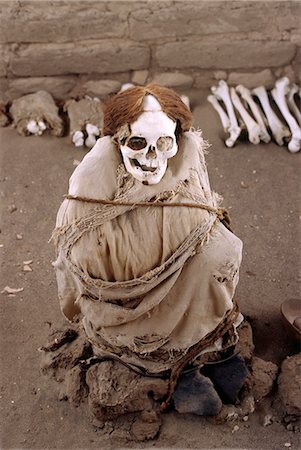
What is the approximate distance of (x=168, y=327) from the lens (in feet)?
8.04

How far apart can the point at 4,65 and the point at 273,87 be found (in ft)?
6.74

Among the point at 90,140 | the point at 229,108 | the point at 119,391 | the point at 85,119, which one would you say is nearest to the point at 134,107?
the point at 119,391

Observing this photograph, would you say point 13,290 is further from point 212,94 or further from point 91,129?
point 212,94

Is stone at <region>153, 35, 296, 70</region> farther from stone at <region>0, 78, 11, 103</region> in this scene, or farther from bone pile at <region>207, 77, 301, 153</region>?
stone at <region>0, 78, 11, 103</region>

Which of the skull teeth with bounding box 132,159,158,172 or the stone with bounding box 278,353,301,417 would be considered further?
the stone with bounding box 278,353,301,417

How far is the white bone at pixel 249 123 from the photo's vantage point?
4.36m

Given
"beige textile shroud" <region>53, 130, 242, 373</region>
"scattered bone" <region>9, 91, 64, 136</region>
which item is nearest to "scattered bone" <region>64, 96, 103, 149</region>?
"scattered bone" <region>9, 91, 64, 136</region>

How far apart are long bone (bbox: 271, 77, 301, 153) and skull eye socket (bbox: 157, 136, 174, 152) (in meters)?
2.29

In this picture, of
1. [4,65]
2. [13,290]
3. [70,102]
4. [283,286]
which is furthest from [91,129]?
[283,286]

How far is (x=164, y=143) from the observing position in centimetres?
219

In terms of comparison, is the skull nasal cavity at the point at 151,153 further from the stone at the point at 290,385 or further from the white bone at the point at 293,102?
the white bone at the point at 293,102

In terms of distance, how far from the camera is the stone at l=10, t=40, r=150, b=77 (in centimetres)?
455

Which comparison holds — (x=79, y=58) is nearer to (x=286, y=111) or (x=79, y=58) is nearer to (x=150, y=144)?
(x=286, y=111)

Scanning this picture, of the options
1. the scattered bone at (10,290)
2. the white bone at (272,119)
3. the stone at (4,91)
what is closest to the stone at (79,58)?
the stone at (4,91)
